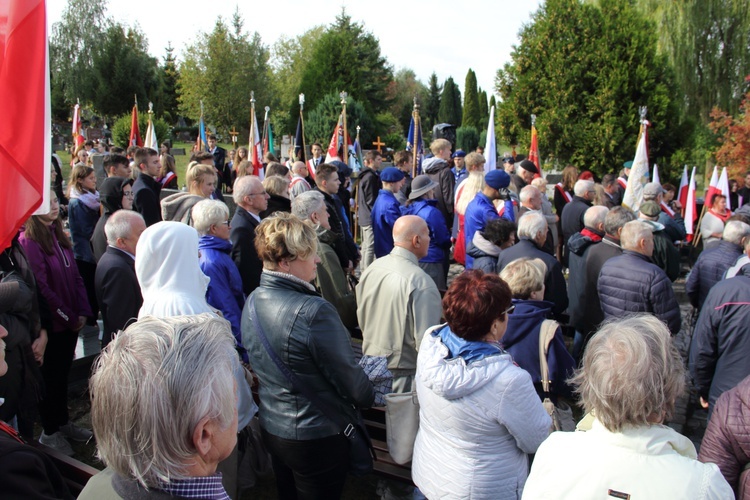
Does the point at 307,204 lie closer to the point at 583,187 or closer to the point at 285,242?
the point at 285,242

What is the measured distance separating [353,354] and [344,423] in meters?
Answer: 0.35

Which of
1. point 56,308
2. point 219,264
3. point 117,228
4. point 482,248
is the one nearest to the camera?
point 117,228

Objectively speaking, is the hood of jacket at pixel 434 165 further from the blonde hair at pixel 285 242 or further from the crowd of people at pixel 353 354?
the blonde hair at pixel 285 242

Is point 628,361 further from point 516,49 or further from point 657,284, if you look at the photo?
point 516,49

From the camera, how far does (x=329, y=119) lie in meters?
28.2

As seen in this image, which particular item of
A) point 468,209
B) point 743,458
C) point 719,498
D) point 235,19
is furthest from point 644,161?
point 235,19

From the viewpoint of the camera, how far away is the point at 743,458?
2.29 m

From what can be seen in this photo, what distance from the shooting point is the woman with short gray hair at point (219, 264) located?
397 cm

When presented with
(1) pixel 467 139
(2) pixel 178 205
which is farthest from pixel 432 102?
(2) pixel 178 205

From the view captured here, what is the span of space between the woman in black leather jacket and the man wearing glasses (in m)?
1.79

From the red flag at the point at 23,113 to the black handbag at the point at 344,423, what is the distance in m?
1.08

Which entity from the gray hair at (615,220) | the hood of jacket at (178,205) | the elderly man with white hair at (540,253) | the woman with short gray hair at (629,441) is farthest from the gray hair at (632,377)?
the hood of jacket at (178,205)

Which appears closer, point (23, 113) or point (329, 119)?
point (23, 113)

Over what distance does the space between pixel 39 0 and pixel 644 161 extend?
29.6 ft
